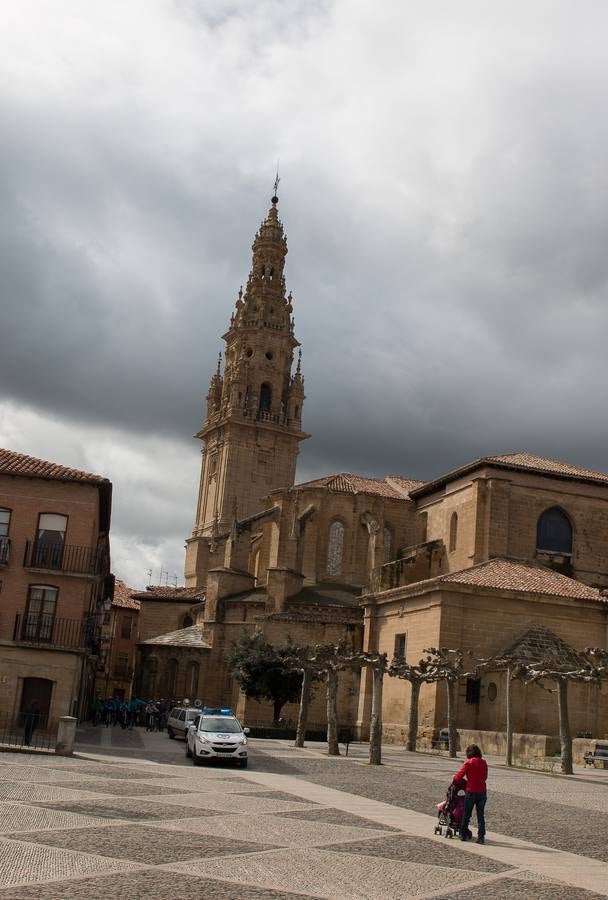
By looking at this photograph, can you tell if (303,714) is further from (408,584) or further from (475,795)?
(475,795)

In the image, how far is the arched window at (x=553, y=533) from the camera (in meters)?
43.8

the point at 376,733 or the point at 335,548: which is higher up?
the point at 335,548

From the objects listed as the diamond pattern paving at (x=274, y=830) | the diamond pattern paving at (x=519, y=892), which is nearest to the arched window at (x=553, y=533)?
the diamond pattern paving at (x=274, y=830)

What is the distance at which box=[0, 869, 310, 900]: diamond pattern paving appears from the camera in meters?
7.70

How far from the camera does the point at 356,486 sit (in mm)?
53500

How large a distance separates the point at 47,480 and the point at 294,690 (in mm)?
17226

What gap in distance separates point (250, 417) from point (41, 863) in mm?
64138

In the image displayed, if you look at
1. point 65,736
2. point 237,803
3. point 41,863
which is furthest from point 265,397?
point 41,863

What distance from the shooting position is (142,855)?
970 cm

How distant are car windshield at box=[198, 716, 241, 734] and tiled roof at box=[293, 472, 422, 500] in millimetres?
28426

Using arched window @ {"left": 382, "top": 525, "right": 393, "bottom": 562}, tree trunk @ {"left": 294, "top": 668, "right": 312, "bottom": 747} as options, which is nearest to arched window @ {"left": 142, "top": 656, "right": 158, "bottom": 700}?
arched window @ {"left": 382, "top": 525, "right": 393, "bottom": 562}

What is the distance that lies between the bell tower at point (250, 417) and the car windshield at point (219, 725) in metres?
42.5

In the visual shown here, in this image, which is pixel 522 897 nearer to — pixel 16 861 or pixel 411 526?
pixel 16 861

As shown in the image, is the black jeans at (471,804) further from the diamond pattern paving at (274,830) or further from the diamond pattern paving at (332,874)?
the diamond pattern paving at (332,874)
